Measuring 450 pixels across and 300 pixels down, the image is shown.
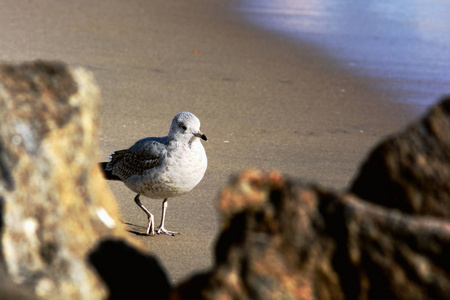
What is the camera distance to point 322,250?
1986 millimetres

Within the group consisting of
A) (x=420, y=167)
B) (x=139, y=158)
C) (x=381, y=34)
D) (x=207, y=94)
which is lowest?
→ (x=381, y=34)

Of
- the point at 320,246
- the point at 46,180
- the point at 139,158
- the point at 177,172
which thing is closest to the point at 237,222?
the point at 320,246

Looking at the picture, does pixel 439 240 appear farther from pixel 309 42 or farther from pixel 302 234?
pixel 309 42

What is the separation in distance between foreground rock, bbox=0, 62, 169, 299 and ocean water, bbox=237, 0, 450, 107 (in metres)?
7.48

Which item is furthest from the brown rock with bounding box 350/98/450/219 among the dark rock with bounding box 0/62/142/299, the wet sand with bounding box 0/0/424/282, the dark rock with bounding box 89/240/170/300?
the wet sand with bounding box 0/0/424/282

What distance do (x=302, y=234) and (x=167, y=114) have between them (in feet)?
19.1

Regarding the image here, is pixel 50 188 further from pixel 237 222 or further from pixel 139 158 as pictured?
pixel 139 158

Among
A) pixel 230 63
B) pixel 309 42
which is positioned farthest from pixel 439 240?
pixel 309 42

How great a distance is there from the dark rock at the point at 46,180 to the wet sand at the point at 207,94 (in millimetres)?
1680

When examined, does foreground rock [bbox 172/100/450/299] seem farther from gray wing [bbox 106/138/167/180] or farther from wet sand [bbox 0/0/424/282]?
gray wing [bbox 106/138/167/180]

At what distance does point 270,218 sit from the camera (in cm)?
200

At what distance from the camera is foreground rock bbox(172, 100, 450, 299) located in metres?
1.91

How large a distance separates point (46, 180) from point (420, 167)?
1272mm

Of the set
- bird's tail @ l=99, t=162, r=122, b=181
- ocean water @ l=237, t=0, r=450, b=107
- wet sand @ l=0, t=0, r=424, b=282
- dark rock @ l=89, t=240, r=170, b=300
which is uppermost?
dark rock @ l=89, t=240, r=170, b=300
